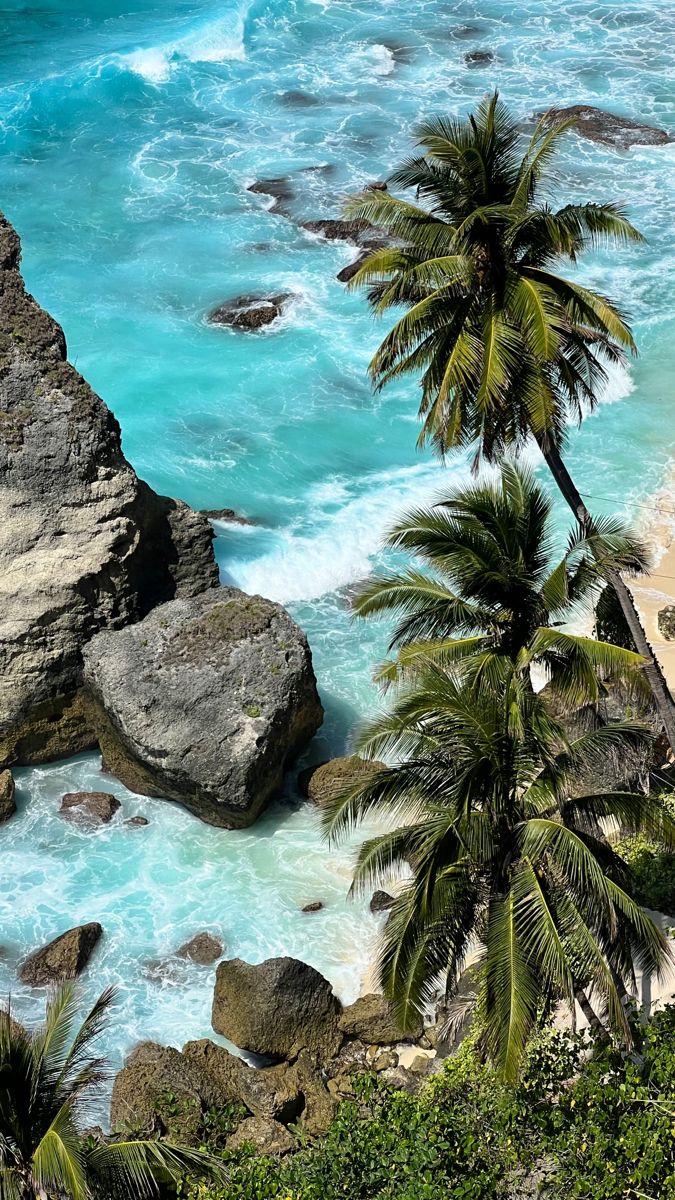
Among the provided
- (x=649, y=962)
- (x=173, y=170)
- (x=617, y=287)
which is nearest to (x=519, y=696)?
(x=649, y=962)

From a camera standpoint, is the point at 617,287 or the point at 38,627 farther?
the point at 617,287

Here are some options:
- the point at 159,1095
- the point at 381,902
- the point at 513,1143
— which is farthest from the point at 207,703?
the point at 513,1143

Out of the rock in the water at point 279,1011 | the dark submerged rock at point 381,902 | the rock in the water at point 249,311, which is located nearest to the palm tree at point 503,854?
the rock in the water at point 279,1011

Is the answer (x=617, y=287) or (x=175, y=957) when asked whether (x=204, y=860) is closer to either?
(x=175, y=957)

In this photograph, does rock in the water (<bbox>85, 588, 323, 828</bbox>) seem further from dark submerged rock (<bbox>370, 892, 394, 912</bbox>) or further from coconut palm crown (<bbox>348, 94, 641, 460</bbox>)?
coconut palm crown (<bbox>348, 94, 641, 460</bbox>)

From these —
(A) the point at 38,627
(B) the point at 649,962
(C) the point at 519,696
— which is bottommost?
(A) the point at 38,627
